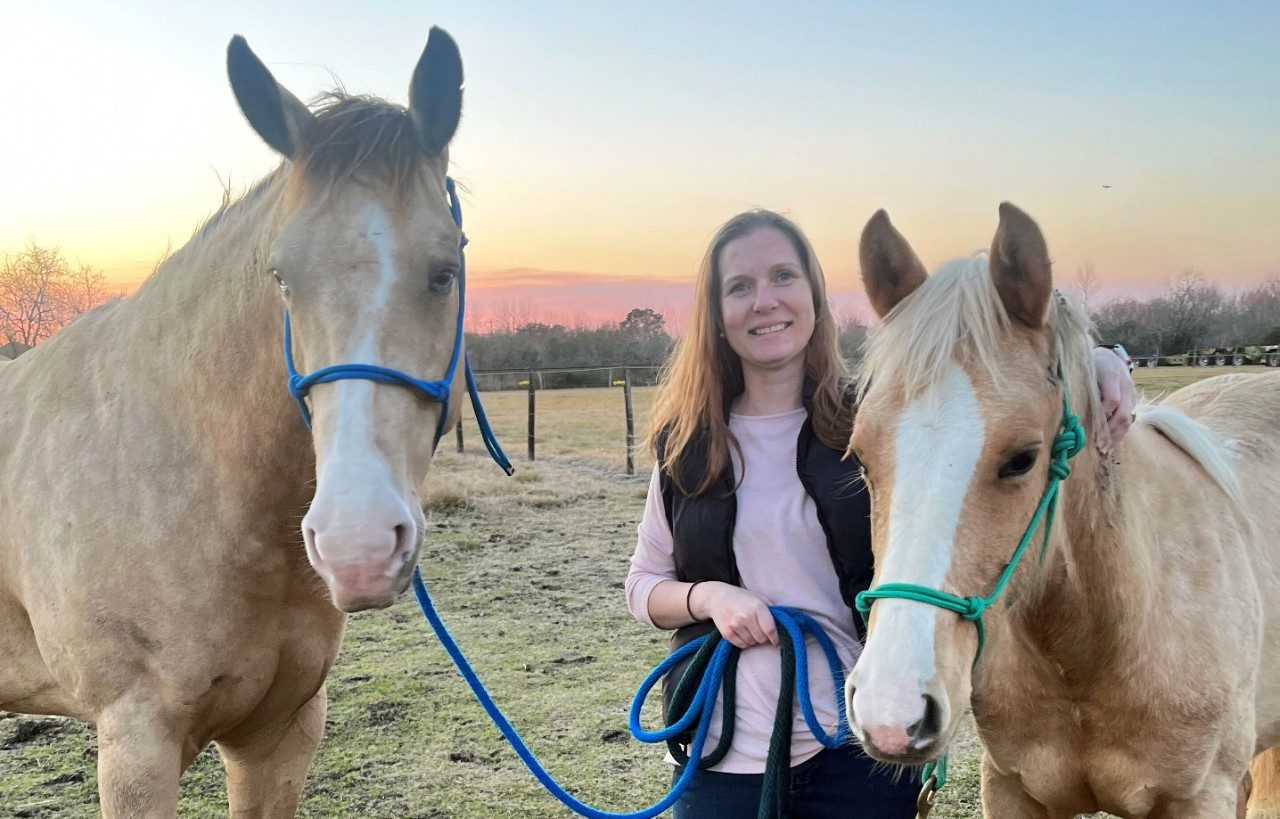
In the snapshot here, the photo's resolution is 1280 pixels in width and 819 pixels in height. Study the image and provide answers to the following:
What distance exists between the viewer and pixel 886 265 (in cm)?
191

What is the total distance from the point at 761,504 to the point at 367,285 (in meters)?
1.04

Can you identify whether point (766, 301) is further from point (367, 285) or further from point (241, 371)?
point (241, 371)

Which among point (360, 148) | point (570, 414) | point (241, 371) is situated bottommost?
point (570, 414)

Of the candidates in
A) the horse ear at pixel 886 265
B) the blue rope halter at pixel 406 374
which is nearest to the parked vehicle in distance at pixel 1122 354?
the horse ear at pixel 886 265

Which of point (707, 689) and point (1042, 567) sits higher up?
point (1042, 567)

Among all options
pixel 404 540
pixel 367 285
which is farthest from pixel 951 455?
pixel 367 285

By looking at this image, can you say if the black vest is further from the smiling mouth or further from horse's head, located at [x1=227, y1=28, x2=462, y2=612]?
horse's head, located at [x1=227, y1=28, x2=462, y2=612]

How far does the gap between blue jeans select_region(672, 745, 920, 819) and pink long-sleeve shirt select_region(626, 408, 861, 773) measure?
0.14ft

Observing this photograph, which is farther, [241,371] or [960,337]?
[241,371]

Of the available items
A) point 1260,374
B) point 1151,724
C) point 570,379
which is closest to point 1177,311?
point 570,379

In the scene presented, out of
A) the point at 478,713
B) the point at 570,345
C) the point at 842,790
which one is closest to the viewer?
the point at 842,790

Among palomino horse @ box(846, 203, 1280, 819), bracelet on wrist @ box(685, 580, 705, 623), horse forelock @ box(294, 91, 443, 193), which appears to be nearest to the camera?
palomino horse @ box(846, 203, 1280, 819)

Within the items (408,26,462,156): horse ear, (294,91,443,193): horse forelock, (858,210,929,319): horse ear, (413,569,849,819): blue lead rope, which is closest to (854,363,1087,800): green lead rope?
(413,569,849,819): blue lead rope

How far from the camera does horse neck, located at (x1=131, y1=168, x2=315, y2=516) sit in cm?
204
